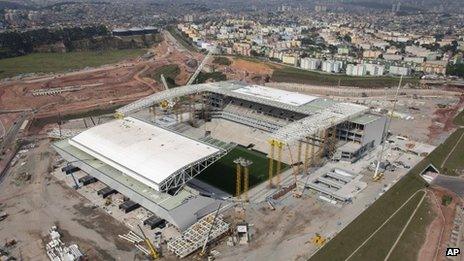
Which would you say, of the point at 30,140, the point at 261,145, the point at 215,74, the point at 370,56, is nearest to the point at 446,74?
the point at 370,56

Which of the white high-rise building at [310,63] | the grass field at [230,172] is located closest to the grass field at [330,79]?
the white high-rise building at [310,63]

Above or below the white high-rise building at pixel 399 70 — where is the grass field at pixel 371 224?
above

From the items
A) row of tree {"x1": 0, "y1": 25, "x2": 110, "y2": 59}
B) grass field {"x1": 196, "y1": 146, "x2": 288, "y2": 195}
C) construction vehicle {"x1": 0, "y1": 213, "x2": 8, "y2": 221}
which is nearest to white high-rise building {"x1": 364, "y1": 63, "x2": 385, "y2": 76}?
grass field {"x1": 196, "y1": 146, "x2": 288, "y2": 195}

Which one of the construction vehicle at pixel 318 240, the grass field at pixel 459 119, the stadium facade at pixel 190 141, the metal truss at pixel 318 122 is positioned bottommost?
the grass field at pixel 459 119

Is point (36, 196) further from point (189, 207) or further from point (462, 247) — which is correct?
point (462, 247)

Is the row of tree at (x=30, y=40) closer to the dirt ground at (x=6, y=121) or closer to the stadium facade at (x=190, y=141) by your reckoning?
the dirt ground at (x=6, y=121)

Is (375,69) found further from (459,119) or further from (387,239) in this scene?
(387,239)
